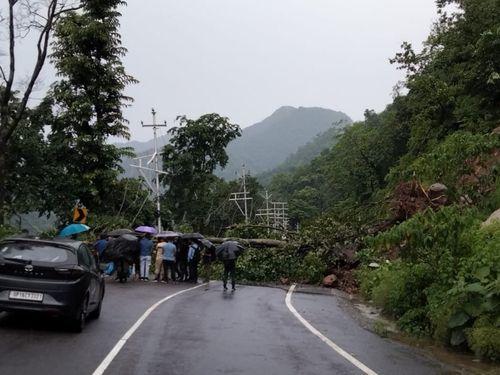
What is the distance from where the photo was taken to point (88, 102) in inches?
1373

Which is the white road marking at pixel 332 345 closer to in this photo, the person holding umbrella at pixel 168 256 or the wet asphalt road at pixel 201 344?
the wet asphalt road at pixel 201 344

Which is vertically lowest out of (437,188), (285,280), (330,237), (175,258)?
(285,280)

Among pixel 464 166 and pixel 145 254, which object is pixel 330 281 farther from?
pixel 145 254

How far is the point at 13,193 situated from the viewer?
32875 mm

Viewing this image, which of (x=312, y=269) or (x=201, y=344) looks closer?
(x=201, y=344)

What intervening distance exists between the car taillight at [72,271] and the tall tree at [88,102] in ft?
79.8

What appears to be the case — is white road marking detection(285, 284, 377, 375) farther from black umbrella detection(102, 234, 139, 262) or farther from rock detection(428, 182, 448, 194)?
rock detection(428, 182, 448, 194)

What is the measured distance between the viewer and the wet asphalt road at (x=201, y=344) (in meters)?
7.84

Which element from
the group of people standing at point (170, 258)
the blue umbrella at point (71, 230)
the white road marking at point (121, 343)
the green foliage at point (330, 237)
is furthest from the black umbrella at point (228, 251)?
the blue umbrella at point (71, 230)

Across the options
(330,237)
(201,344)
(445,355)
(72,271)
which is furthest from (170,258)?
(445,355)

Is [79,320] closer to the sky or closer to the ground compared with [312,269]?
closer to the ground

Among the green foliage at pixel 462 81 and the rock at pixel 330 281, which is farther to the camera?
the green foliage at pixel 462 81

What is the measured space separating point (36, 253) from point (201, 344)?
338cm

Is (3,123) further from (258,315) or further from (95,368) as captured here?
(95,368)
